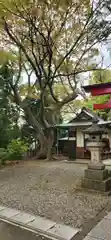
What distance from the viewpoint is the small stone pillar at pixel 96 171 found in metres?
5.29

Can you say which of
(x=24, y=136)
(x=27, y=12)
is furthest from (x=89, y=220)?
(x=24, y=136)

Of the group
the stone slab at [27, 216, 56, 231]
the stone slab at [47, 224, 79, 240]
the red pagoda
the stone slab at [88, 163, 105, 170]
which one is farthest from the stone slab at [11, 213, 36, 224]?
the red pagoda

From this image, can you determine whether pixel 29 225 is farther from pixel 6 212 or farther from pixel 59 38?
pixel 59 38

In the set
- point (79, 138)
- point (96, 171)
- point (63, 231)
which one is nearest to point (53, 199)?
point (96, 171)

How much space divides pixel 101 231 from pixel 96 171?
2.32 meters

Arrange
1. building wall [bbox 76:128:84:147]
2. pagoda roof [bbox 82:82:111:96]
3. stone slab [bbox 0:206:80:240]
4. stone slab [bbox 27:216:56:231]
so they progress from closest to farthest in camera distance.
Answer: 1. stone slab [bbox 0:206:80:240]
2. stone slab [bbox 27:216:56:231]
3. pagoda roof [bbox 82:82:111:96]
4. building wall [bbox 76:128:84:147]

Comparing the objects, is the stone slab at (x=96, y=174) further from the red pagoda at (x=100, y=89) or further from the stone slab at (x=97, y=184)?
the red pagoda at (x=100, y=89)

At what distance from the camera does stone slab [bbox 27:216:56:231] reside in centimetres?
335

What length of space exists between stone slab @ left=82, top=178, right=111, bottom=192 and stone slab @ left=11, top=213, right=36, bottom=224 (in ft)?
6.98

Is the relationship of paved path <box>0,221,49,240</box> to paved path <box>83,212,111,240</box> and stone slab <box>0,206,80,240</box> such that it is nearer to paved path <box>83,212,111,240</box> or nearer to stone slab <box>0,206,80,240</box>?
stone slab <box>0,206,80,240</box>

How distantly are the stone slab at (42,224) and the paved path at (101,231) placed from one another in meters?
0.69

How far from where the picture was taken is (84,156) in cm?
1271

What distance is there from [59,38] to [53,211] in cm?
831

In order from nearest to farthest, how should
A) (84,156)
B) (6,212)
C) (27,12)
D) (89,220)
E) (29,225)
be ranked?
(29,225), (89,220), (6,212), (27,12), (84,156)
